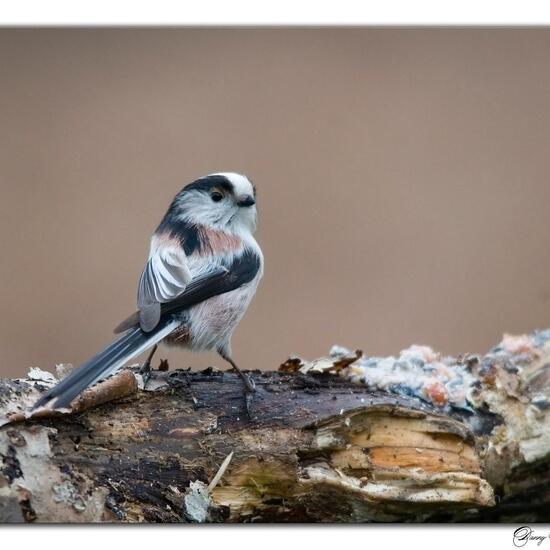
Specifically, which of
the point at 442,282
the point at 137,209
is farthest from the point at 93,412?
the point at 442,282

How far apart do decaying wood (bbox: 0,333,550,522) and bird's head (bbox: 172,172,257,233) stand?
416 mm

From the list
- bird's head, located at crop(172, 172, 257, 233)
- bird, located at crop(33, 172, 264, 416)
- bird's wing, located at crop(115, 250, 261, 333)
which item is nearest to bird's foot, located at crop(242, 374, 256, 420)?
bird, located at crop(33, 172, 264, 416)

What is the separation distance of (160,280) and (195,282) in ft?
0.24

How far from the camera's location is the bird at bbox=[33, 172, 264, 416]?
4.90 feet

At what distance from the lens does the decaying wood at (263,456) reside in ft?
4.66

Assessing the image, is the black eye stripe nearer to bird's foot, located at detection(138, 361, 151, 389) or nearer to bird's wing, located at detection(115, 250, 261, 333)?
bird's wing, located at detection(115, 250, 261, 333)

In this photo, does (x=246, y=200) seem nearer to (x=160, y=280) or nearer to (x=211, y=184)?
(x=211, y=184)

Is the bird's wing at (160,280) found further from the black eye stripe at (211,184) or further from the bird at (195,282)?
the black eye stripe at (211,184)

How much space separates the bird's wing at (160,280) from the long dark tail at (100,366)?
26mm

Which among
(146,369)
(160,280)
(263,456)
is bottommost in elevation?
(263,456)

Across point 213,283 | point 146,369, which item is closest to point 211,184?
point 213,283

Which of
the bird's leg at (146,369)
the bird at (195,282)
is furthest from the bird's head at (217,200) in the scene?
the bird's leg at (146,369)

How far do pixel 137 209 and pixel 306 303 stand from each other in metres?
0.60

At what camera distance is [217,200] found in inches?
74.4
